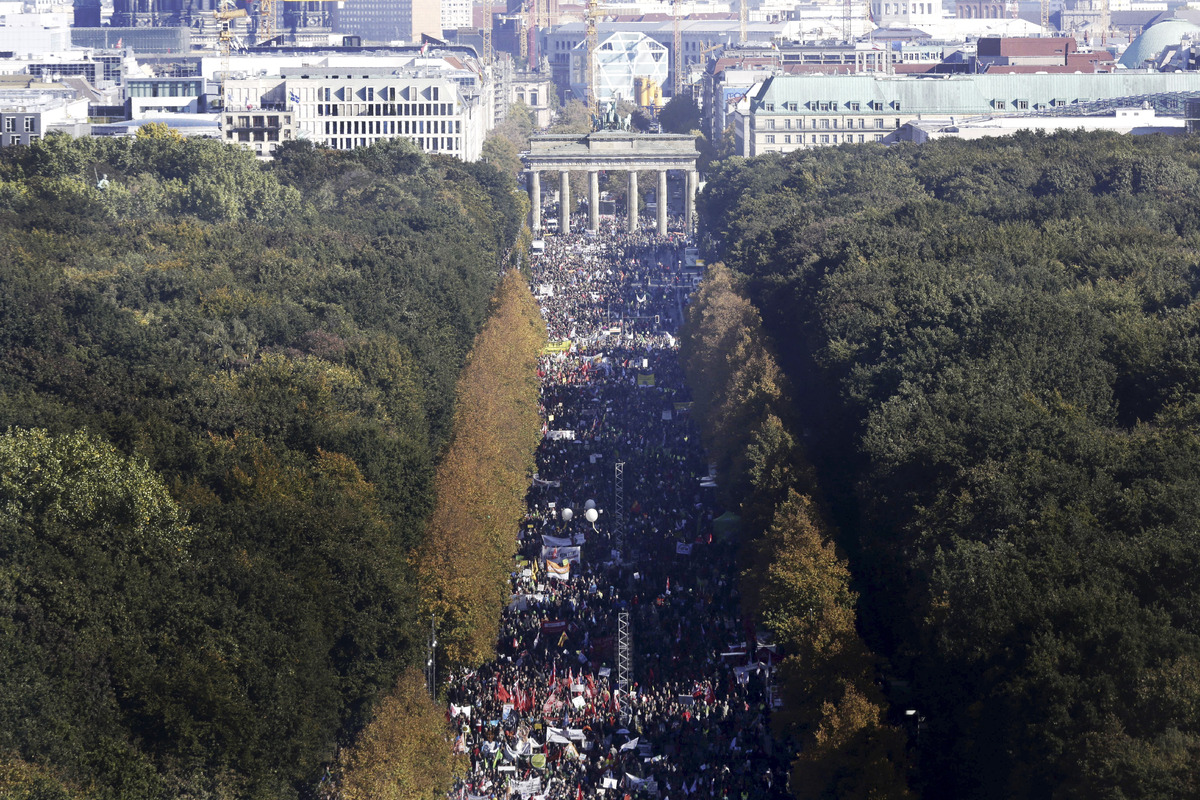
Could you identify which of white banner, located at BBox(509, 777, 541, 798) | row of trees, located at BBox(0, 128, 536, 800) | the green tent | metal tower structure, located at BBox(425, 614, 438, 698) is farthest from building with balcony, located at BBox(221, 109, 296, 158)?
white banner, located at BBox(509, 777, 541, 798)

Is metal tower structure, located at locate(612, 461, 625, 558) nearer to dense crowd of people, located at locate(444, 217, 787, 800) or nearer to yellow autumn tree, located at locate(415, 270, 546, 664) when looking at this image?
Answer: dense crowd of people, located at locate(444, 217, 787, 800)

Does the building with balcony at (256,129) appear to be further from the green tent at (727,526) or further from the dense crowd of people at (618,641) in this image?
the green tent at (727,526)

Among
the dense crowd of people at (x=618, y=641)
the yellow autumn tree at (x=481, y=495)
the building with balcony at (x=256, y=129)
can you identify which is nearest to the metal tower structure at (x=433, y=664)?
the yellow autumn tree at (x=481, y=495)

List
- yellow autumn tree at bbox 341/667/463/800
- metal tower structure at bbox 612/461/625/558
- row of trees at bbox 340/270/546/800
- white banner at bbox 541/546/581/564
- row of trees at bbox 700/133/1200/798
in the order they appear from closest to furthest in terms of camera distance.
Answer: row of trees at bbox 700/133/1200/798 → yellow autumn tree at bbox 341/667/463/800 → row of trees at bbox 340/270/546/800 → white banner at bbox 541/546/581/564 → metal tower structure at bbox 612/461/625/558

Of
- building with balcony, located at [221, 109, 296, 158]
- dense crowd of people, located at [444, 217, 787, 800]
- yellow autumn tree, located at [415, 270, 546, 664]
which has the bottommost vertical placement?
dense crowd of people, located at [444, 217, 787, 800]

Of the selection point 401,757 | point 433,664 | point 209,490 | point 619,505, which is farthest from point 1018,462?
point 209,490

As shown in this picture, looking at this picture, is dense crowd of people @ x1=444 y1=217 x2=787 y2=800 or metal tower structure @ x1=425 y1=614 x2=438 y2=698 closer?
dense crowd of people @ x1=444 y1=217 x2=787 y2=800
